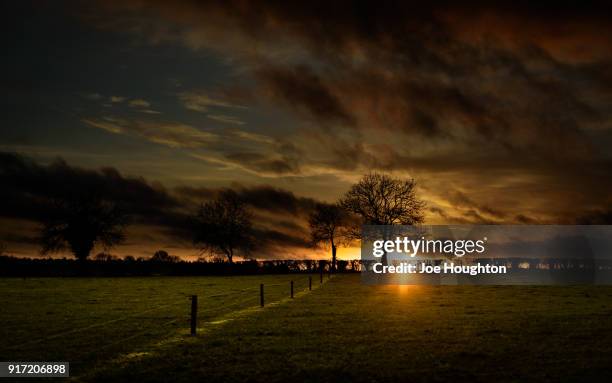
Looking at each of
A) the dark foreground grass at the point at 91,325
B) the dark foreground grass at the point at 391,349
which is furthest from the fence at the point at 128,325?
the dark foreground grass at the point at 391,349

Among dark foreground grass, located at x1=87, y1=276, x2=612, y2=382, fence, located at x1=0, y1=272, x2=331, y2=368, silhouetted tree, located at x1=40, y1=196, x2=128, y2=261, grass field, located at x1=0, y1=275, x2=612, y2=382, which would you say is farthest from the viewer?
silhouetted tree, located at x1=40, y1=196, x2=128, y2=261

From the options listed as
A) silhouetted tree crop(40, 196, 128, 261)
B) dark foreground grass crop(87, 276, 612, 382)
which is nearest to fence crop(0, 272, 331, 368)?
dark foreground grass crop(87, 276, 612, 382)

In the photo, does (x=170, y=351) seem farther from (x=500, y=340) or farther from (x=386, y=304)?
(x=386, y=304)

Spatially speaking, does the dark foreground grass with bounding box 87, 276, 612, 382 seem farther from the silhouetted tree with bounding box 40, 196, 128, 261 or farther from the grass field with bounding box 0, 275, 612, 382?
the silhouetted tree with bounding box 40, 196, 128, 261

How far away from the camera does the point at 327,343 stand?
21484mm

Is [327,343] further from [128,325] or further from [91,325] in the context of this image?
[91,325]

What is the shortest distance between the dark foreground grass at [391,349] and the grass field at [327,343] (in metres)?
0.03

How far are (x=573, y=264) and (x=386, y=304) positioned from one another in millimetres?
73440

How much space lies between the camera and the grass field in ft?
53.6

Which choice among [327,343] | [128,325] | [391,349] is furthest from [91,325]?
[391,349]

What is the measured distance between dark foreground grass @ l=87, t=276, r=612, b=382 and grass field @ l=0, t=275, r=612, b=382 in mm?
31

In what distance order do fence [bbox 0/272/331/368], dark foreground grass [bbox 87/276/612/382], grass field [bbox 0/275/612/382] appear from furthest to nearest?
fence [bbox 0/272/331/368], grass field [bbox 0/275/612/382], dark foreground grass [bbox 87/276/612/382]

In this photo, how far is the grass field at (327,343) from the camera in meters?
16.3

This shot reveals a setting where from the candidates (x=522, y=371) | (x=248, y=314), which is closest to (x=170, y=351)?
A: (x=522, y=371)
